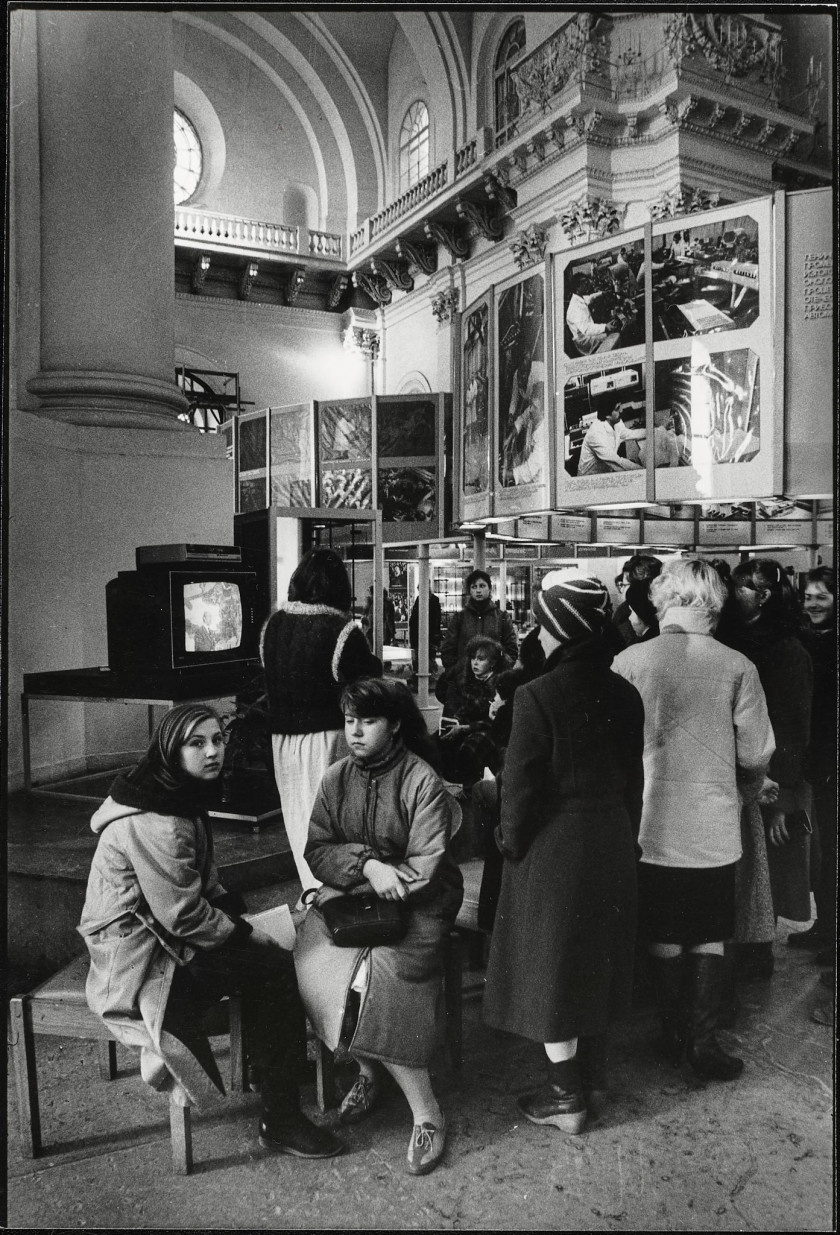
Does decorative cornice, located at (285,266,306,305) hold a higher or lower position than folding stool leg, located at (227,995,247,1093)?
higher

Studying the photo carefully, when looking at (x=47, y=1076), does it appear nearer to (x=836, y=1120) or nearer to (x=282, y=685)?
(x=282, y=685)

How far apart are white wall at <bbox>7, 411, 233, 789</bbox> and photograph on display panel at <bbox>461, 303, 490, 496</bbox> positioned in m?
1.89

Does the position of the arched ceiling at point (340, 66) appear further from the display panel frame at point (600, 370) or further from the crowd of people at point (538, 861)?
the crowd of people at point (538, 861)

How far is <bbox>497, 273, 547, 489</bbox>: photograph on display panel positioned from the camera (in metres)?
3.61

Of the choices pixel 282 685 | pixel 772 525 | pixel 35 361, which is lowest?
pixel 282 685

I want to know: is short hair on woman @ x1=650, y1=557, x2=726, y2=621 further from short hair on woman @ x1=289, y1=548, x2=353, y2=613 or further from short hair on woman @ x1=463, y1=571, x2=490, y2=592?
short hair on woman @ x1=463, y1=571, x2=490, y2=592

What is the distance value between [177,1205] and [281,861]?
2.89 feet

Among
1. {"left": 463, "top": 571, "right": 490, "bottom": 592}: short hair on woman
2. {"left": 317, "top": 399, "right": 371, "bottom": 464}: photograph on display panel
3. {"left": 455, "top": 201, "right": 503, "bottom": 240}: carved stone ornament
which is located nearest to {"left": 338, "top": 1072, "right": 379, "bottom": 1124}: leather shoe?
{"left": 463, "top": 571, "right": 490, "bottom": 592}: short hair on woman

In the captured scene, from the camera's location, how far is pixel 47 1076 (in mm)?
2029

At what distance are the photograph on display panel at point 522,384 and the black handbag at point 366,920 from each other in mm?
2476

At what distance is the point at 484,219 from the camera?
4.71 m

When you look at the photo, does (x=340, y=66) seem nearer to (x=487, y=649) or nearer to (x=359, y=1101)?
(x=487, y=649)

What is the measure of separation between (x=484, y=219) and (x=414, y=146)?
2.05 metres

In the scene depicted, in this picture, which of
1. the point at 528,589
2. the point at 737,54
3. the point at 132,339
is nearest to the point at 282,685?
the point at 132,339
